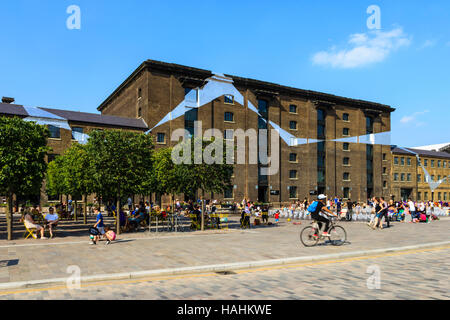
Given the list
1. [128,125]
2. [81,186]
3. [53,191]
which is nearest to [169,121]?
[128,125]

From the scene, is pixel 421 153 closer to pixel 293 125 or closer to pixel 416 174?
pixel 416 174

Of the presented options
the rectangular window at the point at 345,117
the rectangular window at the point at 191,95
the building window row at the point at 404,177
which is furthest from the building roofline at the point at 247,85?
the building window row at the point at 404,177

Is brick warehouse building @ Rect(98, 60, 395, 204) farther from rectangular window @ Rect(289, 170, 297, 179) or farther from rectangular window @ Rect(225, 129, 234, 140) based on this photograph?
rectangular window @ Rect(225, 129, 234, 140)

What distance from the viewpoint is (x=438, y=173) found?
251 feet

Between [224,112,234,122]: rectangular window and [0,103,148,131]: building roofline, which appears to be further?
[224,112,234,122]: rectangular window

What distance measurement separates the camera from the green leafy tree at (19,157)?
15000 millimetres

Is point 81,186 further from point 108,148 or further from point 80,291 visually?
point 80,291

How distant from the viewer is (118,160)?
58.4 feet

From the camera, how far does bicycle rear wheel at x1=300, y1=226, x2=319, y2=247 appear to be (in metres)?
13.2

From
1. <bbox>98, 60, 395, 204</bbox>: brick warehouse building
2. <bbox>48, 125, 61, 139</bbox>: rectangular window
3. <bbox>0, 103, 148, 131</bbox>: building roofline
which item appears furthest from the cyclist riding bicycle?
<bbox>48, 125, 61, 139</bbox>: rectangular window

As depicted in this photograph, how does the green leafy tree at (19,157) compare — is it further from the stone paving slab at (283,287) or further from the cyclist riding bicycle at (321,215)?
the cyclist riding bicycle at (321,215)

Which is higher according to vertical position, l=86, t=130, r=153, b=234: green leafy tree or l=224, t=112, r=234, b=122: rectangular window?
l=224, t=112, r=234, b=122: rectangular window

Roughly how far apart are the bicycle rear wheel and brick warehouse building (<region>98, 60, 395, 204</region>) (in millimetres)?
33602

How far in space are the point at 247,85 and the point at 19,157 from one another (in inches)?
1582
